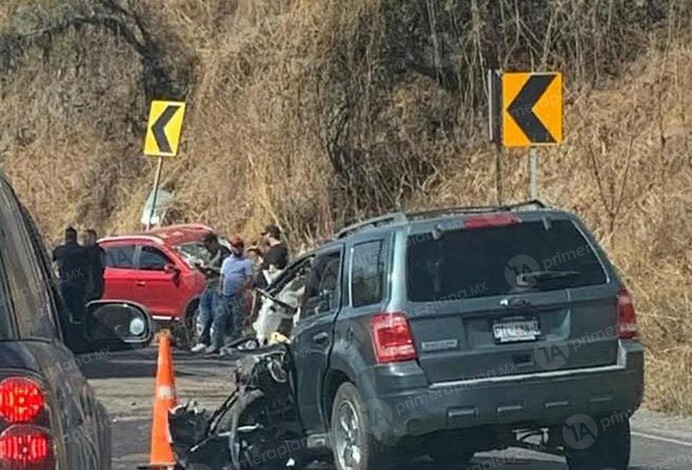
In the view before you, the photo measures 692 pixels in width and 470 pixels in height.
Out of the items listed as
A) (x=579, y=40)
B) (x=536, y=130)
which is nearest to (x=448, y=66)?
(x=579, y=40)

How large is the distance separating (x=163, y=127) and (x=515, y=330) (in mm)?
13157

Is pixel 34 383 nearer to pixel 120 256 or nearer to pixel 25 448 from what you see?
pixel 25 448

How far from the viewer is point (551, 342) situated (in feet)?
31.9

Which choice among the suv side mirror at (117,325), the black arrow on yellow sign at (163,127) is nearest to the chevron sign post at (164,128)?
the black arrow on yellow sign at (163,127)

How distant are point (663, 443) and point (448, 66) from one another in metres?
11.9

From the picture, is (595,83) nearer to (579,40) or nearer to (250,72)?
(579,40)

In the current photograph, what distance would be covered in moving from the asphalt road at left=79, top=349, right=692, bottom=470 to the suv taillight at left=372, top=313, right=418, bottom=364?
1816mm

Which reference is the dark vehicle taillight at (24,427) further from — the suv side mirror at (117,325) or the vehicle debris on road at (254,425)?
the vehicle debris on road at (254,425)

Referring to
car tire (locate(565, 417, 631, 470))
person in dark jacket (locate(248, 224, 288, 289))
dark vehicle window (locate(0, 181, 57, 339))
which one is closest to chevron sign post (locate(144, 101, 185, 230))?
person in dark jacket (locate(248, 224, 288, 289))

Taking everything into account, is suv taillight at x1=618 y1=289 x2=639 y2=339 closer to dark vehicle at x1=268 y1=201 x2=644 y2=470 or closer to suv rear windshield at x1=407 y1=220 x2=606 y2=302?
dark vehicle at x1=268 y1=201 x2=644 y2=470

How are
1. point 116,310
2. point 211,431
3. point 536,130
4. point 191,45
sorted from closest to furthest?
point 116,310 < point 211,431 < point 536,130 < point 191,45

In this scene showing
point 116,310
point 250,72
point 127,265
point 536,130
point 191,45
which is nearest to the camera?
point 116,310

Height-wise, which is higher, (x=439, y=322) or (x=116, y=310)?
(x=116, y=310)

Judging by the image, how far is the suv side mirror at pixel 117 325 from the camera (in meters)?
6.09
